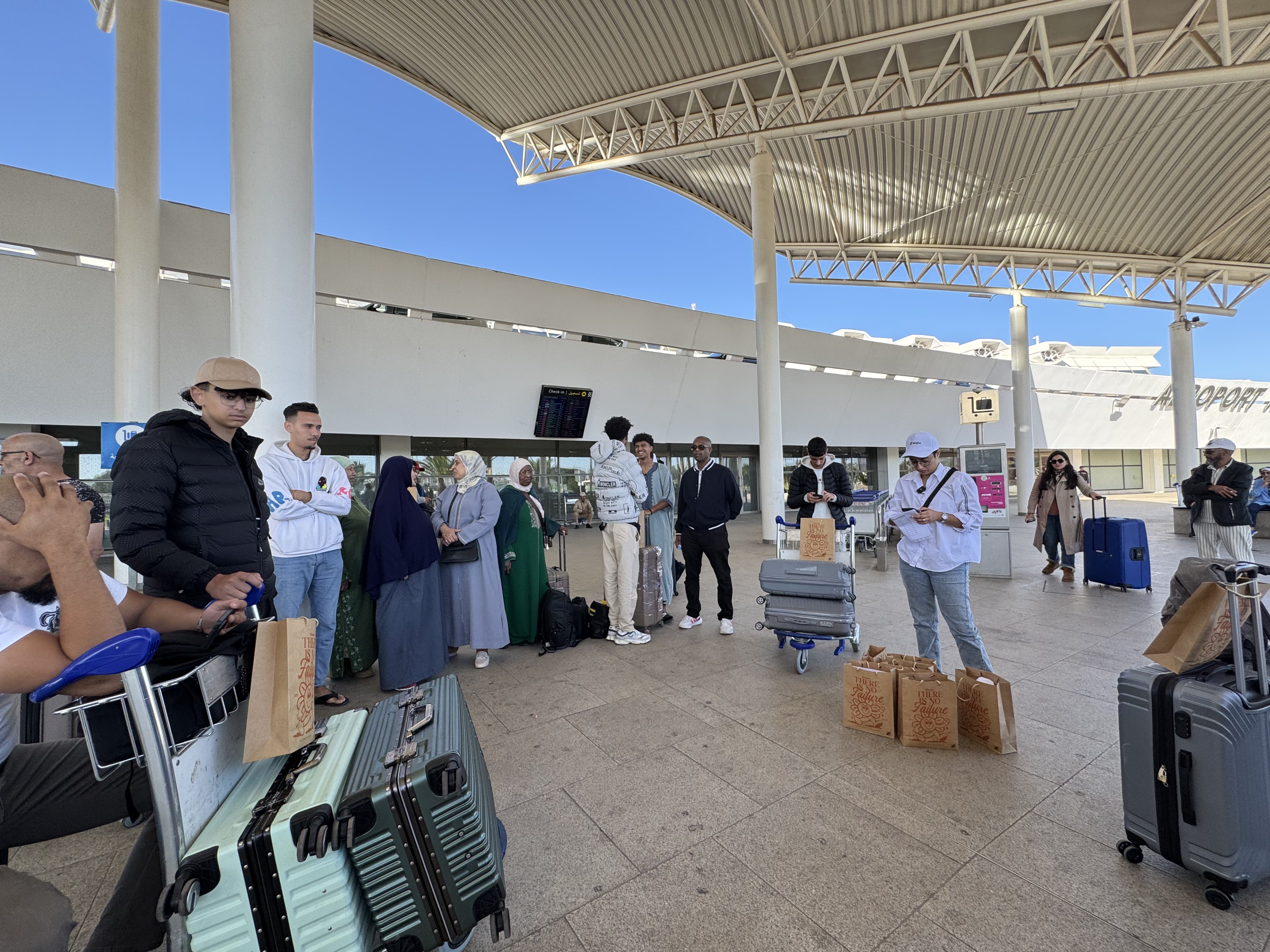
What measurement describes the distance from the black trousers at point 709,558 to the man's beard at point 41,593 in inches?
166

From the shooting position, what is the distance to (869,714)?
304 centimetres

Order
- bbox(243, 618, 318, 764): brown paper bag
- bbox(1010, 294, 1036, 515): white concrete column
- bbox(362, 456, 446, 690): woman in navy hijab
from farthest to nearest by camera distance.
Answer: bbox(1010, 294, 1036, 515): white concrete column
bbox(362, 456, 446, 690): woman in navy hijab
bbox(243, 618, 318, 764): brown paper bag

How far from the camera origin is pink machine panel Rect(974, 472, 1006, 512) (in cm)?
842

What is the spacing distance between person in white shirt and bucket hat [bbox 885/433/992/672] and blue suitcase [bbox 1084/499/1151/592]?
15.4 feet

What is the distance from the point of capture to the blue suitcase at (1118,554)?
21.2 feet

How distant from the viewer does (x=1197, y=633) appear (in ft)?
6.12

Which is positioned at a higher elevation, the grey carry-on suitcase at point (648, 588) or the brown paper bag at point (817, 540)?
the brown paper bag at point (817, 540)

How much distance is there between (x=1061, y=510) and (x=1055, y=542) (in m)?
0.57

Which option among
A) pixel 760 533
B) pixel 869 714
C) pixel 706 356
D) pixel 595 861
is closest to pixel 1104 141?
pixel 706 356

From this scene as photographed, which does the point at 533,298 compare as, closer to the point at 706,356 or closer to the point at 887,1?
the point at 706,356

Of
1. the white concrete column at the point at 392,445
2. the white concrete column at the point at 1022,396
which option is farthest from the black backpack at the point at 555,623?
the white concrete column at the point at 1022,396

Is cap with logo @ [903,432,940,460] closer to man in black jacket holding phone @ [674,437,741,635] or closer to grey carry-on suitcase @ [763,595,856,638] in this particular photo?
grey carry-on suitcase @ [763,595,856,638]

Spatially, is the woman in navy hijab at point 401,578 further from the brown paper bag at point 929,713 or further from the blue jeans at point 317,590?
the brown paper bag at point 929,713

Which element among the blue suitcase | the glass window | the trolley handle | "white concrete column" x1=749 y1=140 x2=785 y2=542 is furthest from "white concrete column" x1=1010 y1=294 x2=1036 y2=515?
the trolley handle
